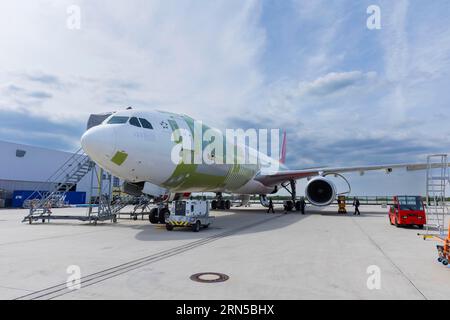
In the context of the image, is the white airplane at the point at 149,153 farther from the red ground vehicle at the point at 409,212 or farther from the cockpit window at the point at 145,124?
the red ground vehicle at the point at 409,212

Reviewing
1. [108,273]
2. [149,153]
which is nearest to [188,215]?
[149,153]

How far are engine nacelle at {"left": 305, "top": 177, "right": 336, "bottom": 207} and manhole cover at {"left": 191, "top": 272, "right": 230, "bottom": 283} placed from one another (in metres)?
15.1

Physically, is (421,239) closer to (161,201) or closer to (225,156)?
(225,156)

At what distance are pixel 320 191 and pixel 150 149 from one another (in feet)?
41.4

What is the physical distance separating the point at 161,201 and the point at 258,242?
6.81m

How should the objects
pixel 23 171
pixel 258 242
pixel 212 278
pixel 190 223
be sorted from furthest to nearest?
pixel 23 171 < pixel 190 223 < pixel 258 242 < pixel 212 278

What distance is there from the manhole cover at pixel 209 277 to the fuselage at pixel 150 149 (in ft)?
19.1

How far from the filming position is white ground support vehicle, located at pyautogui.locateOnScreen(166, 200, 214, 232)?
11.5 metres

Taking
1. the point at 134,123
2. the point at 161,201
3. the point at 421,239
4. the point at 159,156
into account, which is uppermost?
the point at 134,123

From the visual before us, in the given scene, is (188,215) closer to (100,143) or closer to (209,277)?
(100,143)

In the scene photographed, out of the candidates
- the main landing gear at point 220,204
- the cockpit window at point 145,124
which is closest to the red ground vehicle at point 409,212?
the cockpit window at point 145,124
